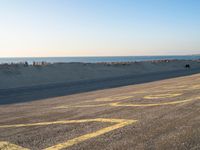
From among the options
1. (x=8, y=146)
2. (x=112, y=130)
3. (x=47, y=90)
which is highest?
(x=112, y=130)

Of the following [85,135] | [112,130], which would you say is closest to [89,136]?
[85,135]

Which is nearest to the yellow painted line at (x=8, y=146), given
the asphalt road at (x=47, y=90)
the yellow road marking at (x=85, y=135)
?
the yellow road marking at (x=85, y=135)

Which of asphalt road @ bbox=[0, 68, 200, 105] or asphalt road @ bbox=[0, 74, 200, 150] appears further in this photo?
asphalt road @ bbox=[0, 68, 200, 105]

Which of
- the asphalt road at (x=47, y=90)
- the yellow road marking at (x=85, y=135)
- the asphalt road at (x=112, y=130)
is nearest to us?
the asphalt road at (x=112, y=130)

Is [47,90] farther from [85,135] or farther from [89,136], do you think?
[89,136]

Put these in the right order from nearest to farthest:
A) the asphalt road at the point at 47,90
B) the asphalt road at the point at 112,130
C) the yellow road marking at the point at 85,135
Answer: the asphalt road at the point at 112,130 < the yellow road marking at the point at 85,135 < the asphalt road at the point at 47,90

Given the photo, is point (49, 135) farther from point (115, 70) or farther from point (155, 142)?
point (115, 70)

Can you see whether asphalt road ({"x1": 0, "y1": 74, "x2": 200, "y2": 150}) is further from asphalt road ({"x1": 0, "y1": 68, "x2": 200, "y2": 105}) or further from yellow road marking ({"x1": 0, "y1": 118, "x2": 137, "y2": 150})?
asphalt road ({"x1": 0, "y1": 68, "x2": 200, "y2": 105})

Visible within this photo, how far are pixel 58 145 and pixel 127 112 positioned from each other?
330 cm

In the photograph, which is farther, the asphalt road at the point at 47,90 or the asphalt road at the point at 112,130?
the asphalt road at the point at 47,90

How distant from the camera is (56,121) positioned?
26.0 ft

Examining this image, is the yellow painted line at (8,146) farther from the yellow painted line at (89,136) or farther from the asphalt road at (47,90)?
the asphalt road at (47,90)

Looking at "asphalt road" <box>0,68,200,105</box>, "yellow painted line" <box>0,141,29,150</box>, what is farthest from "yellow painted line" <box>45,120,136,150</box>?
"asphalt road" <box>0,68,200,105</box>

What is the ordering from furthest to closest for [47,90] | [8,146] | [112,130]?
[47,90] → [112,130] → [8,146]
